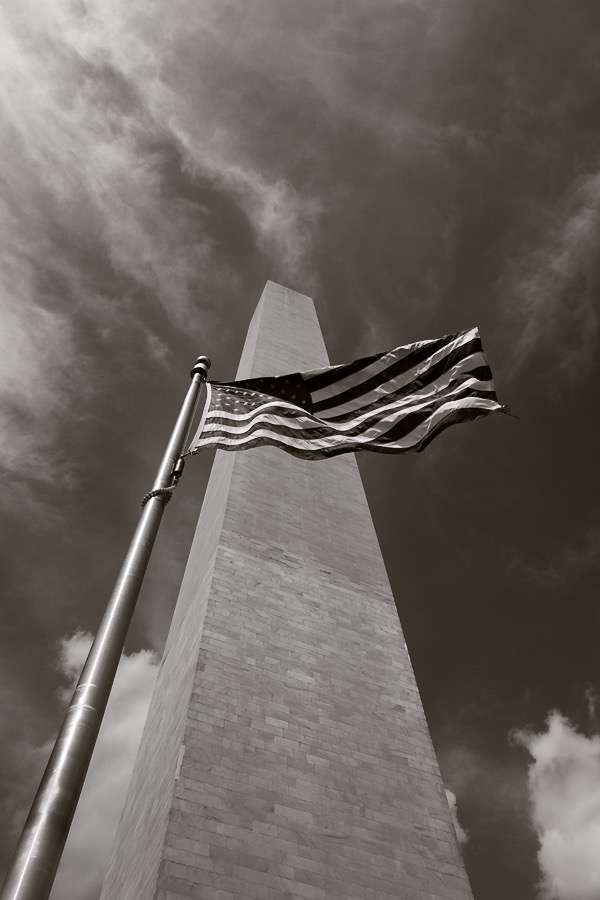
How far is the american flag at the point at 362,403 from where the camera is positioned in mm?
7441

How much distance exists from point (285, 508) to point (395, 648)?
3137 mm

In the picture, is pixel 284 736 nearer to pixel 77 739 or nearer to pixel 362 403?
pixel 362 403

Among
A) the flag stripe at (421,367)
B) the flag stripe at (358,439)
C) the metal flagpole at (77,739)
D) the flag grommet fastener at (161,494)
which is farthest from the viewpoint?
the flag stripe at (421,367)

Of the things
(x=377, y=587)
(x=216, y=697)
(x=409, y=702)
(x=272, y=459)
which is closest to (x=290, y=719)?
(x=216, y=697)

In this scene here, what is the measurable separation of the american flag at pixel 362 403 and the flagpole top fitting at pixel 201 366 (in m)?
0.21

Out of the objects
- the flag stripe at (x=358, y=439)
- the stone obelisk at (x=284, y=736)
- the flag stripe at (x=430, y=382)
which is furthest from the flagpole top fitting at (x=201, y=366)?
the stone obelisk at (x=284, y=736)

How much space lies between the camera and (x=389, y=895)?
6.63m

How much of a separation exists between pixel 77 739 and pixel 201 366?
15.0ft

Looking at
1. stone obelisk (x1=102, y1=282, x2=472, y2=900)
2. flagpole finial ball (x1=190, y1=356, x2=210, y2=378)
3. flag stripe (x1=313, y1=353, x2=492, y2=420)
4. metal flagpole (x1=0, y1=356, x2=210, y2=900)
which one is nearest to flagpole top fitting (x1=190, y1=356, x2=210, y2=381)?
flagpole finial ball (x1=190, y1=356, x2=210, y2=378)

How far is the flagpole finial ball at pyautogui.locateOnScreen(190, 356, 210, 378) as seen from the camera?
7371 millimetres

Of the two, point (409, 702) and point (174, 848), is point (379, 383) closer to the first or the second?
point (409, 702)

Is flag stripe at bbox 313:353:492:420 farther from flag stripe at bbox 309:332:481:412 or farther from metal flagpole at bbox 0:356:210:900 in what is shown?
metal flagpole at bbox 0:356:210:900

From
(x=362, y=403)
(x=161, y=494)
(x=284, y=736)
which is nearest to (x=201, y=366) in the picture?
(x=161, y=494)

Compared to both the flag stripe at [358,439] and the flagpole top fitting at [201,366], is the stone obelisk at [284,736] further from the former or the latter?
the flagpole top fitting at [201,366]
